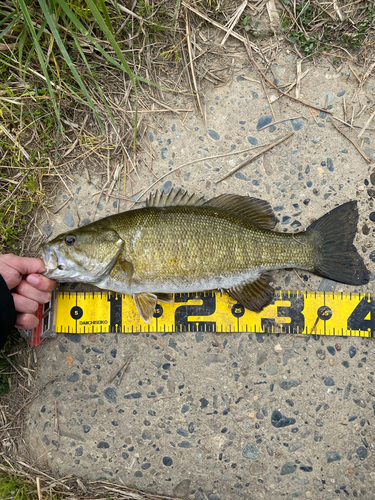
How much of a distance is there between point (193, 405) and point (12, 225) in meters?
2.55

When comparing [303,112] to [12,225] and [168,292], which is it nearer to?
[168,292]

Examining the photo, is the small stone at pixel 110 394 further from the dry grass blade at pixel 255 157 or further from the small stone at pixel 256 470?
the dry grass blade at pixel 255 157

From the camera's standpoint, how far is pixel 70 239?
2.97m

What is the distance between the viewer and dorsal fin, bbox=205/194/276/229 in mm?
3262

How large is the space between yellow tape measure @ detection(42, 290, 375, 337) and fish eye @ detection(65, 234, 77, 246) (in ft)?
2.14

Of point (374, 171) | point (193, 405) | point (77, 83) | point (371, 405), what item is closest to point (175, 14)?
point (77, 83)

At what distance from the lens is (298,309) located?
333 centimetres

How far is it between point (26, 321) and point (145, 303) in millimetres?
1097

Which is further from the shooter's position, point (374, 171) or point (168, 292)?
point (374, 171)

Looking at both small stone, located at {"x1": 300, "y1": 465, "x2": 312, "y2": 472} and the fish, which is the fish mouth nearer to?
the fish

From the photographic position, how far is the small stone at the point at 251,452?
10.6 ft

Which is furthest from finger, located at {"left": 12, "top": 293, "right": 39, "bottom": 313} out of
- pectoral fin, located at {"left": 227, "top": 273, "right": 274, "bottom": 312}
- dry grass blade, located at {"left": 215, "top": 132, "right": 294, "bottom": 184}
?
dry grass blade, located at {"left": 215, "top": 132, "right": 294, "bottom": 184}

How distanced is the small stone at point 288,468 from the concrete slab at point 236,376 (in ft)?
0.04

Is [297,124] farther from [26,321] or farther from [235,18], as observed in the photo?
[26,321]
